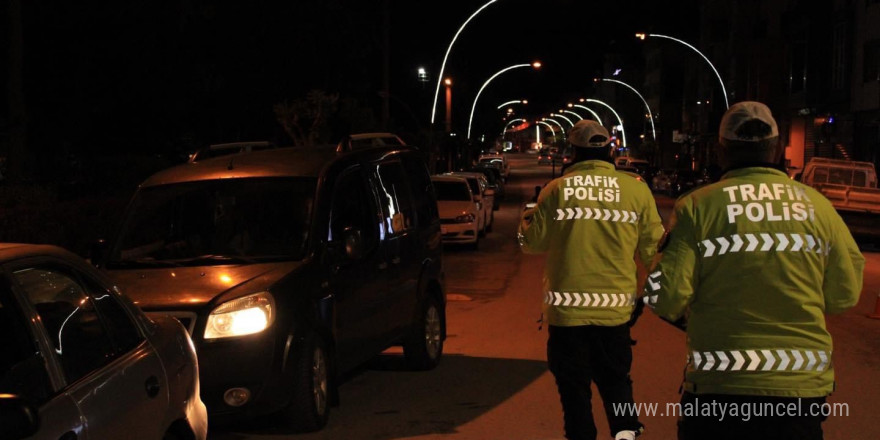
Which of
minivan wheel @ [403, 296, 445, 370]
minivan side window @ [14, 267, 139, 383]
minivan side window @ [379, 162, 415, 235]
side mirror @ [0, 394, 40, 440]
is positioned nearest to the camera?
side mirror @ [0, 394, 40, 440]

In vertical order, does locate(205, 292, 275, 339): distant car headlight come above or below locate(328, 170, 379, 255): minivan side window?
below

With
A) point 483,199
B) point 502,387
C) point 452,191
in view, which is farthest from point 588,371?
point 483,199

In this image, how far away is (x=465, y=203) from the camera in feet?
72.1

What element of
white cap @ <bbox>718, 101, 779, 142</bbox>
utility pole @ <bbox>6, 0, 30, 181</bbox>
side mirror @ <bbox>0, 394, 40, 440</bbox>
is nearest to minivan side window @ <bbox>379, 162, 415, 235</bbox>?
white cap @ <bbox>718, 101, 779, 142</bbox>

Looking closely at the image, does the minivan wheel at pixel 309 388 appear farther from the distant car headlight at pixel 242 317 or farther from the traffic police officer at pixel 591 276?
the traffic police officer at pixel 591 276

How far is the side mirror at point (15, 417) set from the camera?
2906 mm

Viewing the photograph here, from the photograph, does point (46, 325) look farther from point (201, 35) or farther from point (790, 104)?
point (790, 104)

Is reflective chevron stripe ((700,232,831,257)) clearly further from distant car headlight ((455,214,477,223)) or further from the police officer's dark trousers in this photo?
distant car headlight ((455,214,477,223))

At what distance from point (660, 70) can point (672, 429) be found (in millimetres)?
100356

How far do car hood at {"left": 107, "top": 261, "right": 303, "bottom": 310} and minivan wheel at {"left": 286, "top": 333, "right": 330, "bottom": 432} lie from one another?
53 cm

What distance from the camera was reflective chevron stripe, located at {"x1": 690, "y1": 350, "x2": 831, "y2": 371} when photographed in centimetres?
357

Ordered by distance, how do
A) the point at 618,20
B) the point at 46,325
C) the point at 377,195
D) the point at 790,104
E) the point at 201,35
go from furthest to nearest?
the point at 618,20 → the point at 790,104 → the point at 201,35 → the point at 377,195 → the point at 46,325

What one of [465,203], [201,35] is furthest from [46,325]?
[201,35]

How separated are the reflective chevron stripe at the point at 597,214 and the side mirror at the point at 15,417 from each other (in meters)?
3.46
